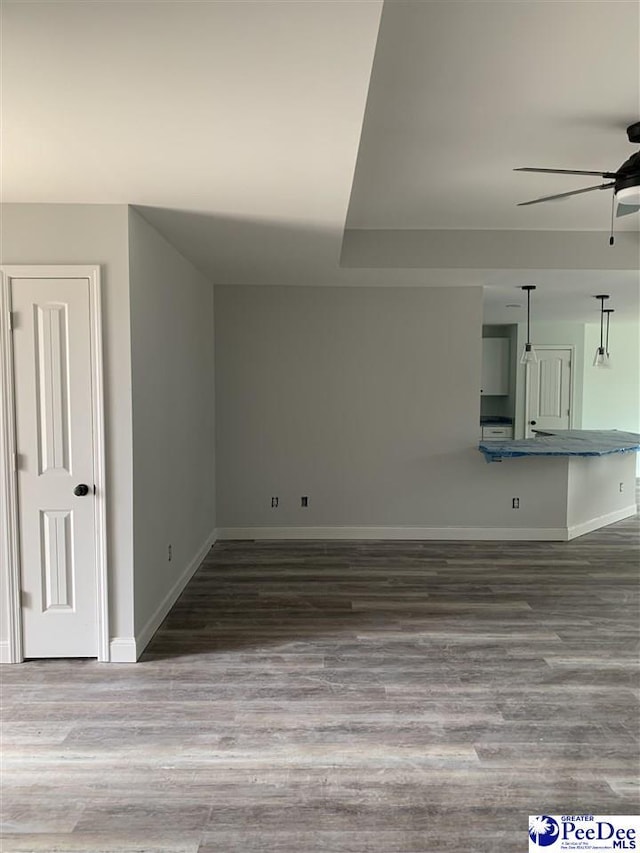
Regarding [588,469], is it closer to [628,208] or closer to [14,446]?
[628,208]

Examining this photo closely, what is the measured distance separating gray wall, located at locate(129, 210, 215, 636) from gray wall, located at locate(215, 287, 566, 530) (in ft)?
1.68

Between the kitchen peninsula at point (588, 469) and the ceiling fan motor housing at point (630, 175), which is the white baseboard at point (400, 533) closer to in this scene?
the kitchen peninsula at point (588, 469)

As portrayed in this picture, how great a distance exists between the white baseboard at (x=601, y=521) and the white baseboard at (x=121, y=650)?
14.5 ft

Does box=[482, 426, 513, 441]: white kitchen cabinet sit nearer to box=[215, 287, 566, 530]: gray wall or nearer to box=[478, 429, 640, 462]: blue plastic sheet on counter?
box=[478, 429, 640, 462]: blue plastic sheet on counter

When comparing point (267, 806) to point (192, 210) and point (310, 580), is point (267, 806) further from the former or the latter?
point (192, 210)

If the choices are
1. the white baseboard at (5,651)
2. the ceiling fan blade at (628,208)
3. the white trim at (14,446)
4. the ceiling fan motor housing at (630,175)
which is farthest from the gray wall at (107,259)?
the ceiling fan blade at (628,208)

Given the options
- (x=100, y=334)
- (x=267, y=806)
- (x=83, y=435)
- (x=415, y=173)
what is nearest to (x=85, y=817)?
(x=267, y=806)

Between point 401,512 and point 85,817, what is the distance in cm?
410

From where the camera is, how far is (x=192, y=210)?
3109 mm

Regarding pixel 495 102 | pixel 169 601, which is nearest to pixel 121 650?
pixel 169 601

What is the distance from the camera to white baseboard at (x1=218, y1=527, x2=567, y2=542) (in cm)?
577

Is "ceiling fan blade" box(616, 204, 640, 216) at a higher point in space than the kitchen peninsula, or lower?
higher

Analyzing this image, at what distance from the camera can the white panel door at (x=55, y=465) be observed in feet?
10.3

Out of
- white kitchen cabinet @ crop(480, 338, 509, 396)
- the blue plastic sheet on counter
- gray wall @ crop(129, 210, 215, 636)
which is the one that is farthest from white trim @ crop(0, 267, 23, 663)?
white kitchen cabinet @ crop(480, 338, 509, 396)
